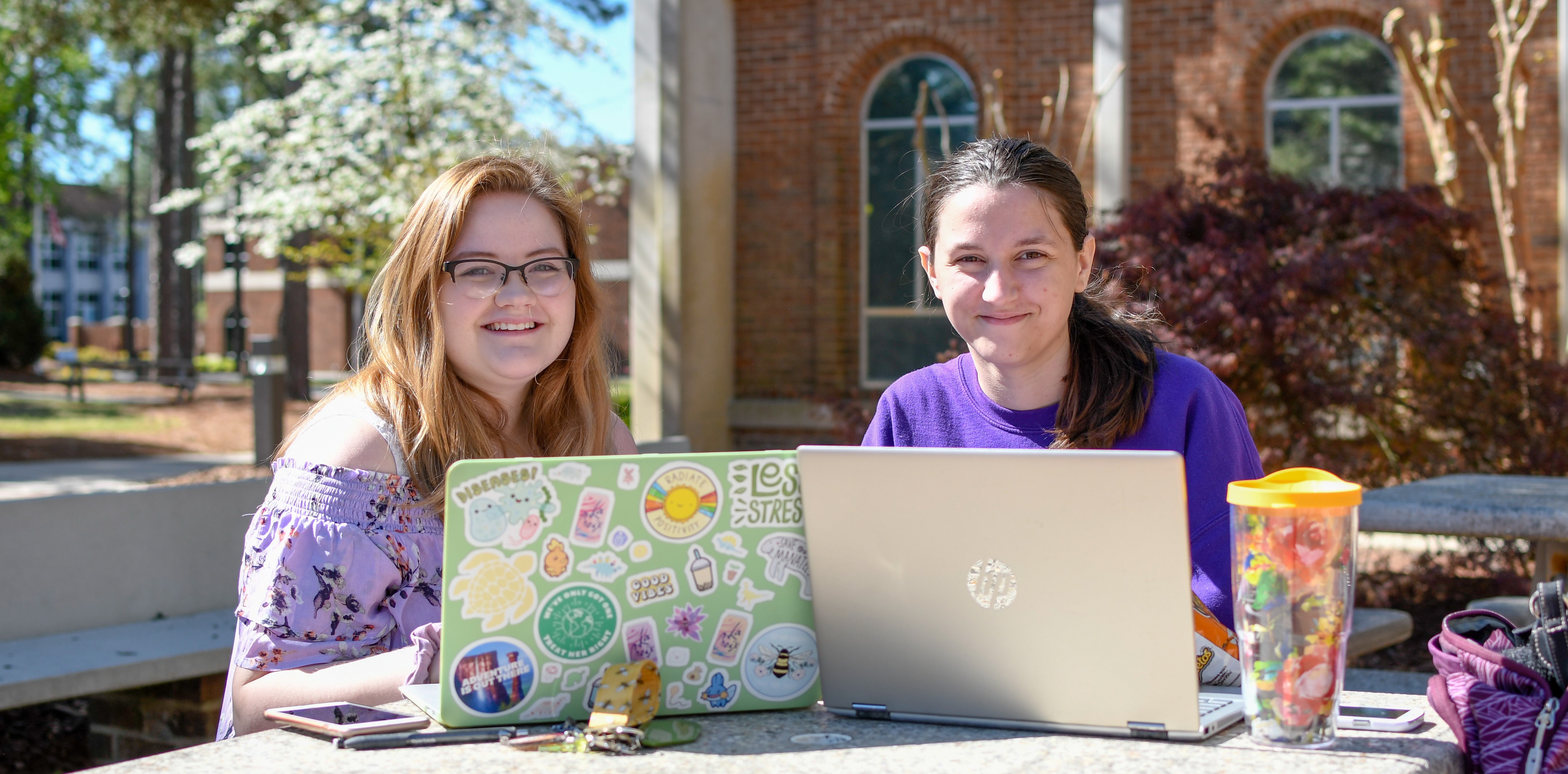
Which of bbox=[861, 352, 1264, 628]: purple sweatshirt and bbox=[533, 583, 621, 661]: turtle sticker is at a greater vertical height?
bbox=[861, 352, 1264, 628]: purple sweatshirt

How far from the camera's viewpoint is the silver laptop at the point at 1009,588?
162 centimetres

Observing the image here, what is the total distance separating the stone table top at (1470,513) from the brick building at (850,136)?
19.1 ft

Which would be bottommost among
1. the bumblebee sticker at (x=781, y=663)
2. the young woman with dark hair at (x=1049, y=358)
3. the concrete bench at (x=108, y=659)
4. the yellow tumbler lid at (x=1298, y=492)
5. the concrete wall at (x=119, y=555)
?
the concrete bench at (x=108, y=659)

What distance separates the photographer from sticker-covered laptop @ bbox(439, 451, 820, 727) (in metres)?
1.77

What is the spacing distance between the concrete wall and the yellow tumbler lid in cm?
437

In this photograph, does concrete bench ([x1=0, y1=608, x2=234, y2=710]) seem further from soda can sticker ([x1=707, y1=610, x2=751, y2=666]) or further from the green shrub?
the green shrub

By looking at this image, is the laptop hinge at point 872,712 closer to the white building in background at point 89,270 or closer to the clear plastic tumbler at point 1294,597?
the clear plastic tumbler at point 1294,597

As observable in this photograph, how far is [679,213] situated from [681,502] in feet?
31.5

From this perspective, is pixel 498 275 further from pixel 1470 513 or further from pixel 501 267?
pixel 1470 513

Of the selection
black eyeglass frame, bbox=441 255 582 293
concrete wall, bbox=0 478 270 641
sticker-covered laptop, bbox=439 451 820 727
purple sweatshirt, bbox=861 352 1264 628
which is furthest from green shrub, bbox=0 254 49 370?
sticker-covered laptop, bbox=439 451 820 727

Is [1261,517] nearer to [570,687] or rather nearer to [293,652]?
[570,687]

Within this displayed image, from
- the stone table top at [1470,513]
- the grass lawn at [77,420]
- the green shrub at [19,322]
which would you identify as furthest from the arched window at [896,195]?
the green shrub at [19,322]

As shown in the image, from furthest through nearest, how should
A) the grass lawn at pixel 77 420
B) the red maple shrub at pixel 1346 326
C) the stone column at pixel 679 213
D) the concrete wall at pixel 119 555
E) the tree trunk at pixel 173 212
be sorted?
the tree trunk at pixel 173 212 → the grass lawn at pixel 77 420 → the stone column at pixel 679 213 → the red maple shrub at pixel 1346 326 → the concrete wall at pixel 119 555

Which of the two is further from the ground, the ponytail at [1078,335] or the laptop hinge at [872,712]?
the ponytail at [1078,335]
